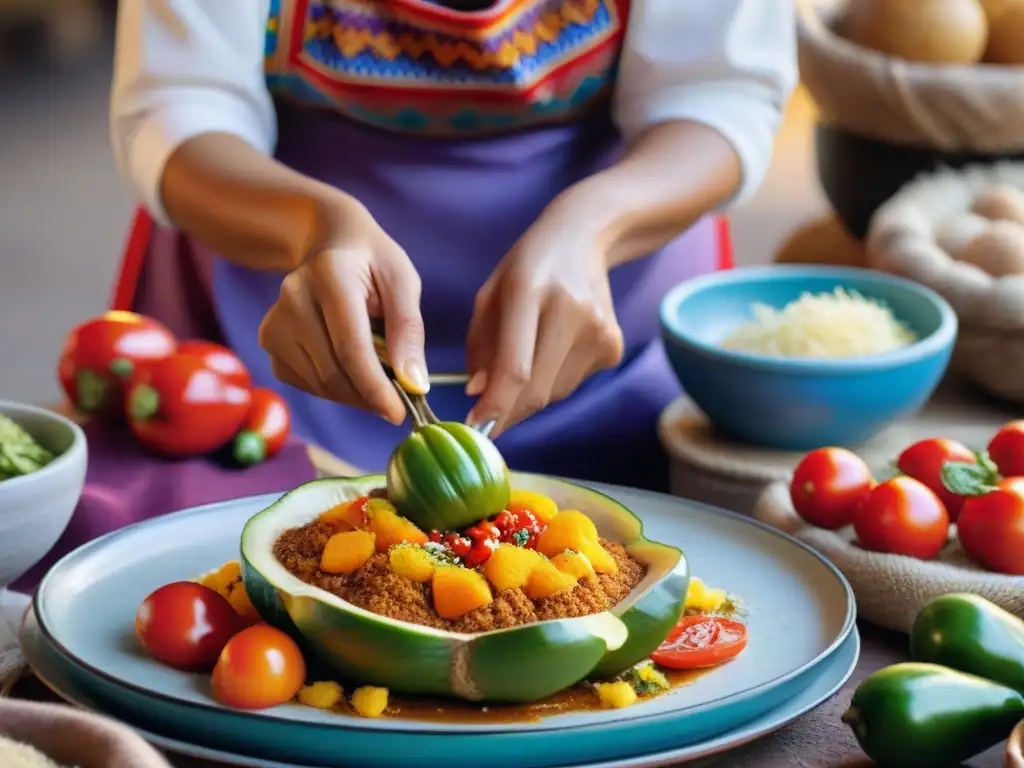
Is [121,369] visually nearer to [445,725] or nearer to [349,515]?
[349,515]

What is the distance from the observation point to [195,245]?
162cm

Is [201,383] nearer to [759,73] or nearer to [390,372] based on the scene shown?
[390,372]

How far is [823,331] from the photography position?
1431 mm

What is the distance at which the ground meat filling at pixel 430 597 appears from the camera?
854mm

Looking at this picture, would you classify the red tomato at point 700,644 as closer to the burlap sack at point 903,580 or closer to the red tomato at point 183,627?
the burlap sack at point 903,580

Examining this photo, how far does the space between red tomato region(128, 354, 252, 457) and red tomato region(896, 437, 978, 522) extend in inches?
24.5

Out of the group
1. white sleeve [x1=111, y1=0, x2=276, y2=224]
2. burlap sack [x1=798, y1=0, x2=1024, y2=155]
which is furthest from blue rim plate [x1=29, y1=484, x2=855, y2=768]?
burlap sack [x1=798, y1=0, x2=1024, y2=155]

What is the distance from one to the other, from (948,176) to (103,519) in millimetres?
1135

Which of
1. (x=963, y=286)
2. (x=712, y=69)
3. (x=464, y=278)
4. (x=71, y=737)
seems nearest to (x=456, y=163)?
(x=464, y=278)

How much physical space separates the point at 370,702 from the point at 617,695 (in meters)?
0.14

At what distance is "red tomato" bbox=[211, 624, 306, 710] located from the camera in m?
0.82

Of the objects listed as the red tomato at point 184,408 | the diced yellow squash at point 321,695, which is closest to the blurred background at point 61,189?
the red tomato at point 184,408

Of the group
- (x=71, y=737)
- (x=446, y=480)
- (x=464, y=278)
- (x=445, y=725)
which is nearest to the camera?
(x=71, y=737)

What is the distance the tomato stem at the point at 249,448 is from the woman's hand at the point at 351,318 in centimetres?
14
